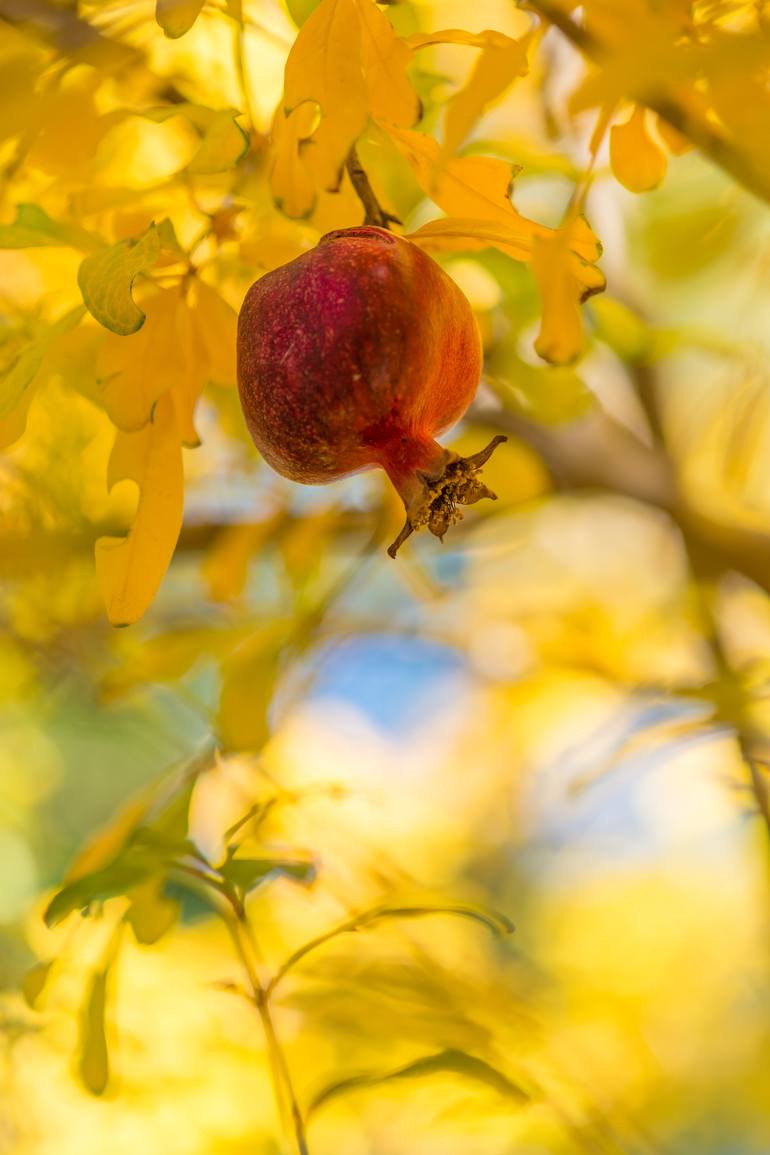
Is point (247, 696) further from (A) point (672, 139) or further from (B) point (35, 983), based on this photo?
(A) point (672, 139)

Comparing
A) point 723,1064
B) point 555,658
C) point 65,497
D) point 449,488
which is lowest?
point 723,1064

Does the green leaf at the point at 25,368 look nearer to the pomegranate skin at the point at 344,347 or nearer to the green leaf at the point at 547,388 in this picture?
the pomegranate skin at the point at 344,347

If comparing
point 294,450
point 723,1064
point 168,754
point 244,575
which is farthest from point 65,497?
point 723,1064

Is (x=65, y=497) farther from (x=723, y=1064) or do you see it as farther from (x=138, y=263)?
(x=723, y=1064)

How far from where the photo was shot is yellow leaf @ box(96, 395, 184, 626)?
387 millimetres

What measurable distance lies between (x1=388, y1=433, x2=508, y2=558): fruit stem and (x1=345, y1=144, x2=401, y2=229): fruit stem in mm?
95

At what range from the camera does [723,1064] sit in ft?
3.77

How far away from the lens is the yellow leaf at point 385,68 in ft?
1.19

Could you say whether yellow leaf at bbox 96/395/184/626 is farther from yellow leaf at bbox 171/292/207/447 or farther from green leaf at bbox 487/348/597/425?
green leaf at bbox 487/348/597/425

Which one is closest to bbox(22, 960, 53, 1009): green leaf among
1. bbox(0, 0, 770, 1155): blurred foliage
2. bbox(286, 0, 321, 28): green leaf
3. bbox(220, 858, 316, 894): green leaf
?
bbox(0, 0, 770, 1155): blurred foliage

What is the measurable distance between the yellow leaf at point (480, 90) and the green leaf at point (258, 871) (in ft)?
1.05

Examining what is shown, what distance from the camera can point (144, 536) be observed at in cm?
39

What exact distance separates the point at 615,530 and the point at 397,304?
3.27 ft

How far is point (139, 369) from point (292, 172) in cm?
9
